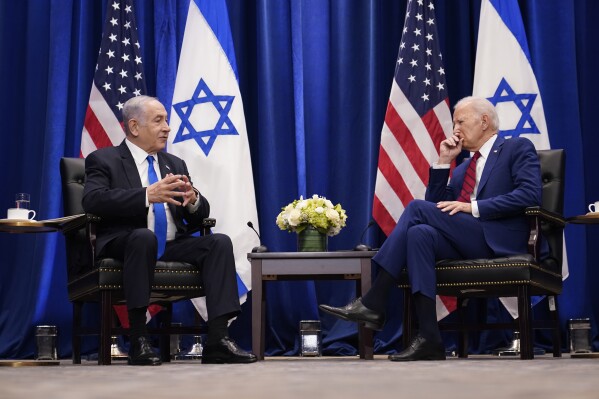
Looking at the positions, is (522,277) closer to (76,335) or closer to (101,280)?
(101,280)

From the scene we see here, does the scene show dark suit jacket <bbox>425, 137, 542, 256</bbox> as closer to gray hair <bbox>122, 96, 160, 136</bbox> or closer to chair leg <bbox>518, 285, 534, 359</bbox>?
chair leg <bbox>518, 285, 534, 359</bbox>

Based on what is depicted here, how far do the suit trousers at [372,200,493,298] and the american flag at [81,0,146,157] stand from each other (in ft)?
6.74

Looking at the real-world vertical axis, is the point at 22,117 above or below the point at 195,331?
above

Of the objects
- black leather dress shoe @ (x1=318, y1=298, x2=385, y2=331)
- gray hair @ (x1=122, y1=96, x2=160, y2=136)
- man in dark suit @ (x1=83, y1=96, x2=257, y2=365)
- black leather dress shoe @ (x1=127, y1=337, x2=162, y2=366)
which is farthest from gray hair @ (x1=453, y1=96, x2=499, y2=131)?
black leather dress shoe @ (x1=127, y1=337, x2=162, y2=366)

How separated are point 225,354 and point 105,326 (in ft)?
1.87

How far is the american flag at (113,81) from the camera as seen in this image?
5.43 meters

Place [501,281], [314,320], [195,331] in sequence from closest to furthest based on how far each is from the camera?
[501,281] < [195,331] < [314,320]

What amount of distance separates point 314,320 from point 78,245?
167 centimetres

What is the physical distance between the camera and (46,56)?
5.85 meters

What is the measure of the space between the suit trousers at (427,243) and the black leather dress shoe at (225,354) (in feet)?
2.47

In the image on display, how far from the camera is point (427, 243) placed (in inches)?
161

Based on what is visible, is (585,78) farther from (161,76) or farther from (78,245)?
(78,245)

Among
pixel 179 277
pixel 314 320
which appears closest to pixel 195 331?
pixel 179 277

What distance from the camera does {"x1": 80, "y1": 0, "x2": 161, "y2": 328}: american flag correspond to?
5430 millimetres
